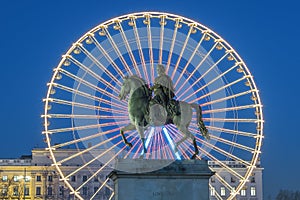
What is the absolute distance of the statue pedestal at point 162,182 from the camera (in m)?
29.3

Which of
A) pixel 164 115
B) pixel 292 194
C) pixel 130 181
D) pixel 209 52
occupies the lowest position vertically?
pixel 292 194

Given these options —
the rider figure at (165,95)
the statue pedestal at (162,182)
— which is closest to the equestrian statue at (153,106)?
the rider figure at (165,95)

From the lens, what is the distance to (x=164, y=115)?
30.6m

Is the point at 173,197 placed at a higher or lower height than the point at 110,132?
lower

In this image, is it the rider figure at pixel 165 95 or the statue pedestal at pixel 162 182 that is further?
the rider figure at pixel 165 95

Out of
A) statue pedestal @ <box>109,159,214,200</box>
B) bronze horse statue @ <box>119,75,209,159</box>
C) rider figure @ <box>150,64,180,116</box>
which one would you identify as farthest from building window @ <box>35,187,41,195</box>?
statue pedestal @ <box>109,159,214,200</box>

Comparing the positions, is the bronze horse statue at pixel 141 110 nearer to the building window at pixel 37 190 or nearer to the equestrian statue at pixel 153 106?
the equestrian statue at pixel 153 106

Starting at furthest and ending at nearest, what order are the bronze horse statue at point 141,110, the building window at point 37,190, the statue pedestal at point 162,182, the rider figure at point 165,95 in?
the building window at point 37,190 < the rider figure at point 165,95 < the bronze horse statue at point 141,110 < the statue pedestal at point 162,182

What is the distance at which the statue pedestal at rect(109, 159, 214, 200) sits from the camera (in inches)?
1154

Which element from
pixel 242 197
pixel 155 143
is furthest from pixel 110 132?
pixel 242 197

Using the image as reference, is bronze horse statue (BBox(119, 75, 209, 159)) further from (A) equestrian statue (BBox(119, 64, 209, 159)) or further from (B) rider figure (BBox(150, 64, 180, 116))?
(B) rider figure (BBox(150, 64, 180, 116))

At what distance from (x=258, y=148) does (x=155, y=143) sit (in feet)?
28.0

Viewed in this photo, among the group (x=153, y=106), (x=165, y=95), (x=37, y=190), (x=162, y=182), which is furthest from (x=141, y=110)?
(x=37, y=190)

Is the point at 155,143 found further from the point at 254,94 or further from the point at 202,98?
the point at 254,94
